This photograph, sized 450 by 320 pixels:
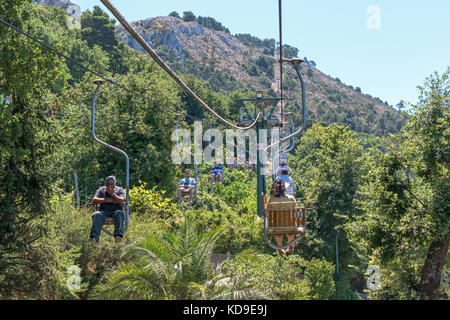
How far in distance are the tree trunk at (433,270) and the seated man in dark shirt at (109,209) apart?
13.9 meters

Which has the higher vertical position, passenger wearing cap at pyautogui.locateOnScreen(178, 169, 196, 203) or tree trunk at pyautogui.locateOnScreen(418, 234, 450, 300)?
passenger wearing cap at pyautogui.locateOnScreen(178, 169, 196, 203)

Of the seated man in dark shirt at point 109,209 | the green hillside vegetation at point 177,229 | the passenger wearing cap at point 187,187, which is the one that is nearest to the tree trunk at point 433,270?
the green hillside vegetation at point 177,229

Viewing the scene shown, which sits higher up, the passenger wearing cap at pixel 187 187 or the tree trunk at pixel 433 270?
the passenger wearing cap at pixel 187 187

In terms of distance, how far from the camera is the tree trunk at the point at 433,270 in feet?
67.6

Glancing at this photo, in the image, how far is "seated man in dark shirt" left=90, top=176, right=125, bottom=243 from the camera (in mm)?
11234

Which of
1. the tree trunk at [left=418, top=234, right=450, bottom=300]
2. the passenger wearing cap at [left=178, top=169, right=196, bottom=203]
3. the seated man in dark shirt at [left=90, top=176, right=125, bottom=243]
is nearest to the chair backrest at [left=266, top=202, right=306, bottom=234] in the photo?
the seated man in dark shirt at [left=90, top=176, right=125, bottom=243]

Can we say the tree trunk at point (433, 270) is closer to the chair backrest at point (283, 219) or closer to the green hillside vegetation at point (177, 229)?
the green hillside vegetation at point (177, 229)

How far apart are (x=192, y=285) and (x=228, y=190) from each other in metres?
20.4

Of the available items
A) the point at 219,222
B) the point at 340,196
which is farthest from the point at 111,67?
the point at 219,222

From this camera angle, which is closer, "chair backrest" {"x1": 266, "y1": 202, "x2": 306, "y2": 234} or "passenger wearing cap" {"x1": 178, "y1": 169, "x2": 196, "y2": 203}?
"chair backrest" {"x1": 266, "y1": 202, "x2": 306, "y2": 234}

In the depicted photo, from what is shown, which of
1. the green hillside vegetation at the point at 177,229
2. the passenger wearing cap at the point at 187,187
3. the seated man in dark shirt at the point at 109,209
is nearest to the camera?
the seated man in dark shirt at the point at 109,209

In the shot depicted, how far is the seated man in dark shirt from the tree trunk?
13.9 meters

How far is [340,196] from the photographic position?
36312 millimetres

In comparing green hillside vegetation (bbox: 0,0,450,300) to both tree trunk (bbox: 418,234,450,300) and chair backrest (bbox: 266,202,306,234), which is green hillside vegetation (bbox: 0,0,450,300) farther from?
chair backrest (bbox: 266,202,306,234)
